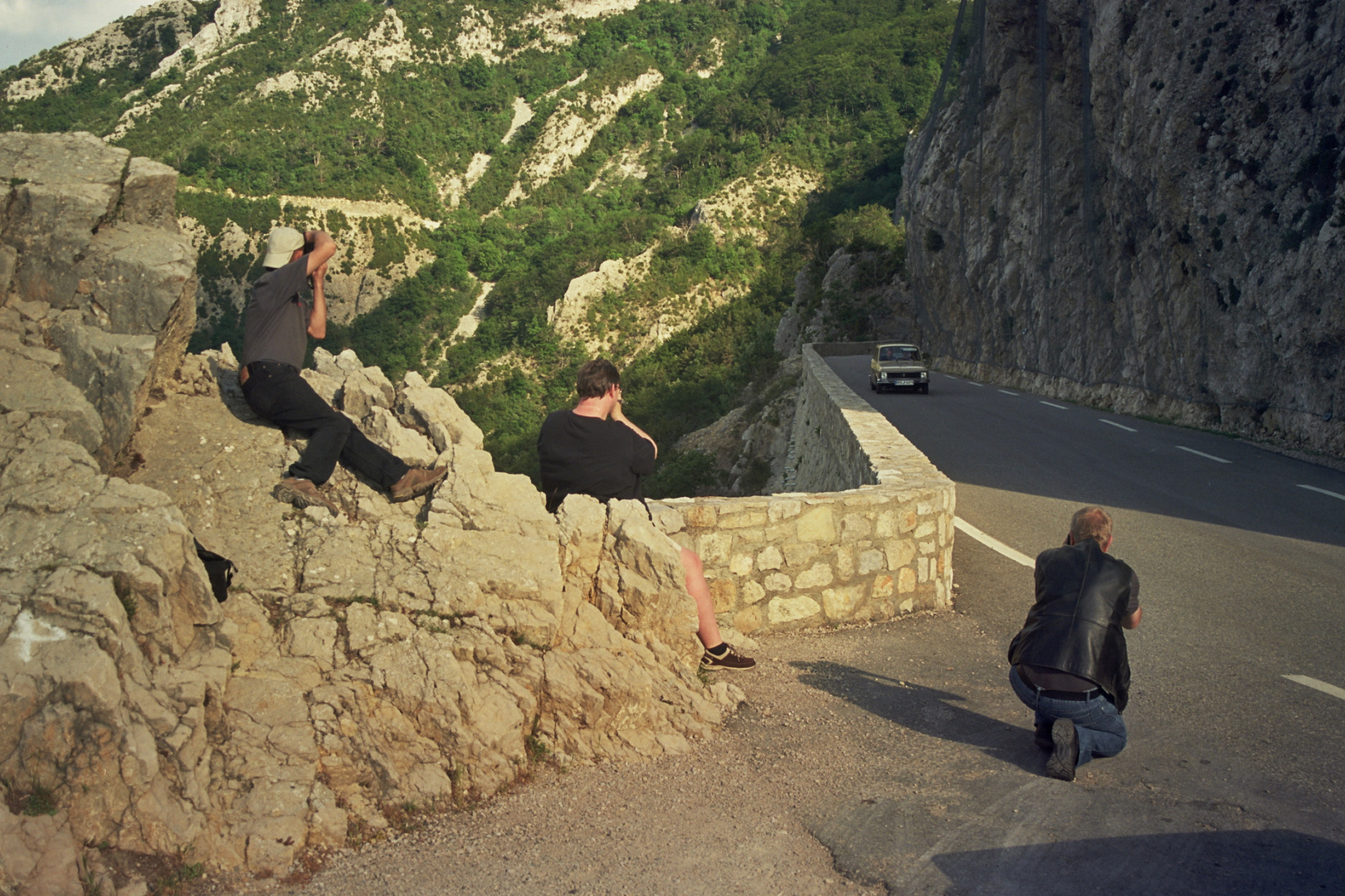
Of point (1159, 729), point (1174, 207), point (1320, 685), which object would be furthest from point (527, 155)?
point (1159, 729)

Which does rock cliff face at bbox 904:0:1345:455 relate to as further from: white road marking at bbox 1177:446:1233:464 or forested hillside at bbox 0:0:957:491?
forested hillside at bbox 0:0:957:491

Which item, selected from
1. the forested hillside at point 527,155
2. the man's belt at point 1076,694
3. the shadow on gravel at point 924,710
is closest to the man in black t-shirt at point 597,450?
the shadow on gravel at point 924,710

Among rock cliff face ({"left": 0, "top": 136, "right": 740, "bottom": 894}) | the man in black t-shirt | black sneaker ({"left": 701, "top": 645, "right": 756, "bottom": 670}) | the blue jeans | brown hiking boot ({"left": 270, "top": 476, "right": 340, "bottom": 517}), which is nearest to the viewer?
rock cliff face ({"left": 0, "top": 136, "right": 740, "bottom": 894})

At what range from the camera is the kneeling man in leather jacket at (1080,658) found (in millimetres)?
4363

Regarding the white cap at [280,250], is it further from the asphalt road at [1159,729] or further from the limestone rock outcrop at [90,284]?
the asphalt road at [1159,729]

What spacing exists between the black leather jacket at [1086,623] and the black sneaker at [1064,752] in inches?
10.1

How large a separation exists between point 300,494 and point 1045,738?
3.88 m

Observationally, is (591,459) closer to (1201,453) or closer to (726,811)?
(726,811)

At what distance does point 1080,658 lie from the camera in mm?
4375

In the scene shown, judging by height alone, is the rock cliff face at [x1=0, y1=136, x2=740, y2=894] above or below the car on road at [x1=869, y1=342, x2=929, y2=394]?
above

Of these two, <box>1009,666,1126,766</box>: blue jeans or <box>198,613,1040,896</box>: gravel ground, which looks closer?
<box>198,613,1040,896</box>: gravel ground

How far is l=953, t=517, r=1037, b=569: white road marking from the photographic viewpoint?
8.66 metres

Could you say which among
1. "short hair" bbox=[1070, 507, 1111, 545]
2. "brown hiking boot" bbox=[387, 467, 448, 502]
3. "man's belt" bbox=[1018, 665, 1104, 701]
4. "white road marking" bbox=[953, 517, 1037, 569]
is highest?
"brown hiking boot" bbox=[387, 467, 448, 502]

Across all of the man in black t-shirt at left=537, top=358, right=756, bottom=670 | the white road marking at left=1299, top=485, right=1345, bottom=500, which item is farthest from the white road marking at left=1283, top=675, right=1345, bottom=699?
the white road marking at left=1299, top=485, right=1345, bottom=500
